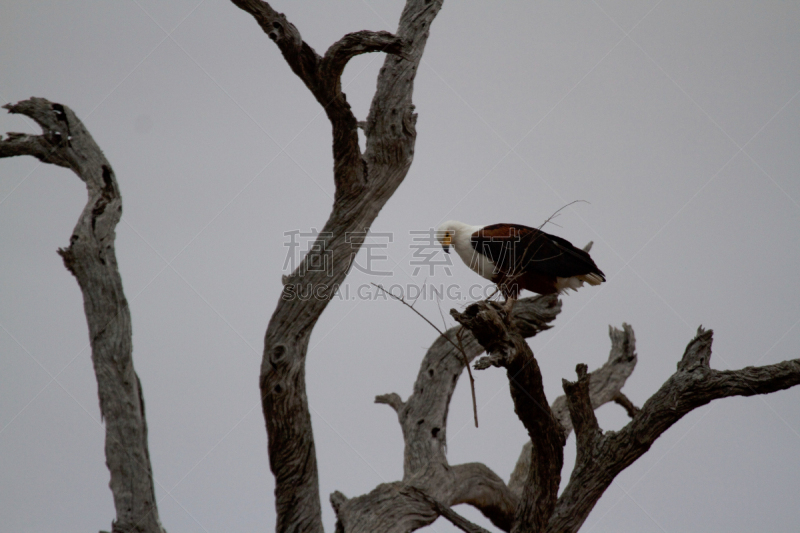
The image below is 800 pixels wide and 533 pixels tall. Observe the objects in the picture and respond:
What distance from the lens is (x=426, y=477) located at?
15.1 ft

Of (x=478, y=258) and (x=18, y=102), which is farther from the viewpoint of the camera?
(x=478, y=258)

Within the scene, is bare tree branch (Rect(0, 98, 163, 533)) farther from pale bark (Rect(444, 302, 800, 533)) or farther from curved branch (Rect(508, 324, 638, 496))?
curved branch (Rect(508, 324, 638, 496))

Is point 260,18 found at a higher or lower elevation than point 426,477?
higher

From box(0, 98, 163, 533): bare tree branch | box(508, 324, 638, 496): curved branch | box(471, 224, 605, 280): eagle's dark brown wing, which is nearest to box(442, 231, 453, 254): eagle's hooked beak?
box(471, 224, 605, 280): eagle's dark brown wing

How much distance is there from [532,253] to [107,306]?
109 inches

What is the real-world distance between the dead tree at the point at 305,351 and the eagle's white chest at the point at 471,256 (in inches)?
44.0

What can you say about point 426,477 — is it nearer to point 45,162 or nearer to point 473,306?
point 473,306

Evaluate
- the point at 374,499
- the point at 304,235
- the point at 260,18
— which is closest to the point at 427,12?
the point at 260,18

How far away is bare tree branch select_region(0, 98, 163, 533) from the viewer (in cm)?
307

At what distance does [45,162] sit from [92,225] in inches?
23.1

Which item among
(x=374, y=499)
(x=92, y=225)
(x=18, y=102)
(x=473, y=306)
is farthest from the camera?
(x=374, y=499)

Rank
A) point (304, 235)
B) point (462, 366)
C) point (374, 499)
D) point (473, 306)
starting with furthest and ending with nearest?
point (462, 366), point (304, 235), point (374, 499), point (473, 306)

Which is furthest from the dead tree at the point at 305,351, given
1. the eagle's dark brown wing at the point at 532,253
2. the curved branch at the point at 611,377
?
the curved branch at the point at 611,377

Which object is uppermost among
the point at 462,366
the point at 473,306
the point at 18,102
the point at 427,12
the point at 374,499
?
the point at 427,12
